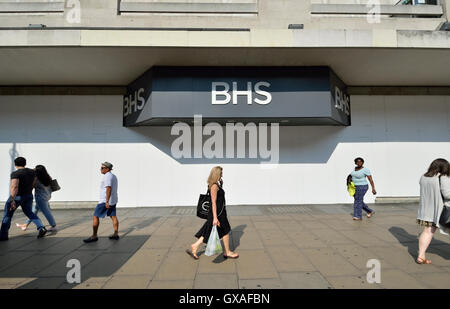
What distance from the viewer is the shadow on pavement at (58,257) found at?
330 centimetres

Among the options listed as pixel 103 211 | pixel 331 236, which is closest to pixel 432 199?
pixel 331 236

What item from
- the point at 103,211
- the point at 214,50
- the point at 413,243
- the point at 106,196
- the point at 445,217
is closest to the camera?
the point at 445,217

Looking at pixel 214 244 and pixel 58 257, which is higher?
pixel 214 244

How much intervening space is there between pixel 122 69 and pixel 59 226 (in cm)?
516

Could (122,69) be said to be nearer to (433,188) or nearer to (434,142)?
(433,188)

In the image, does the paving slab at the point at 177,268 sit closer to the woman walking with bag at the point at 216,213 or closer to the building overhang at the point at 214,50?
the woman walking with bag at the point at 216,213

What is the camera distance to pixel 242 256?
393 cm

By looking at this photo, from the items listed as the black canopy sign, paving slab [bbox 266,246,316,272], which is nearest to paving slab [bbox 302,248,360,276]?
paving slab [bbox 266,246,316,272]

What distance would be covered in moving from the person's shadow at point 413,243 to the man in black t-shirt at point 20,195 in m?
7.80

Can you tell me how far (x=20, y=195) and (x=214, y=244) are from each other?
4699 mm

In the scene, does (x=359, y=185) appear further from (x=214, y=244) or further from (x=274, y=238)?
(x=214, y=244)

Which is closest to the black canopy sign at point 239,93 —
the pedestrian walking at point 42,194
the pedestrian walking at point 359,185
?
the pedestrian walking at point 359,185
